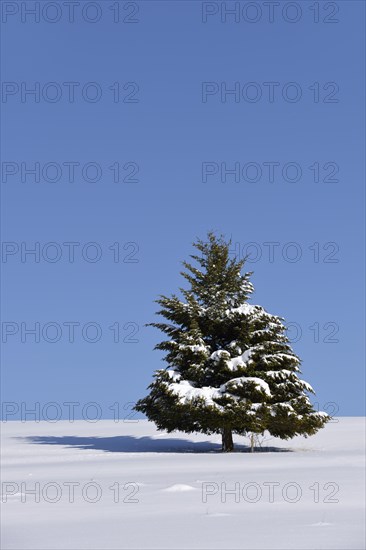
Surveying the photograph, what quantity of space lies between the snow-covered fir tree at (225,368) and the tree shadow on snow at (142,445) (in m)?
1.15

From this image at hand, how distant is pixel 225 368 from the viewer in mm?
29781

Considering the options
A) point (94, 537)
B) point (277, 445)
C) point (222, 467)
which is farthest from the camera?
point (277, 445)

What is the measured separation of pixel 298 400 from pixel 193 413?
4748 mm

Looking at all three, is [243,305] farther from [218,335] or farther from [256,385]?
[256,385]

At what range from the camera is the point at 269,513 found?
11352mm

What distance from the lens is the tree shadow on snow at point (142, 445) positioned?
31.2m

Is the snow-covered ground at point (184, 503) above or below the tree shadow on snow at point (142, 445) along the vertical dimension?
above

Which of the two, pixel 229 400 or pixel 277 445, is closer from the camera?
pixel 229 400

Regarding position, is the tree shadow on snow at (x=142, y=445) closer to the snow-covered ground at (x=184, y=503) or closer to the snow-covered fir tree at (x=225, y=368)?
the snow-covered fir tree at (x=225, y=368)

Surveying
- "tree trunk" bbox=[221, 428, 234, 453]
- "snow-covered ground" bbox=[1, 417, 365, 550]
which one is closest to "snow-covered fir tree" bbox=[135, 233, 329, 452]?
"tree trunk" bbox=[221, 428, 234, 453]

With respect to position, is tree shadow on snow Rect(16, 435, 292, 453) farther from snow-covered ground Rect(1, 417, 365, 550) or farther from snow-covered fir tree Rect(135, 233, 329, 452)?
snow-covered ground Rect(1, 417, 365, 550)

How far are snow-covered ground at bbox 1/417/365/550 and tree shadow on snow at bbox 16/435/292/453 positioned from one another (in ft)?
19.2

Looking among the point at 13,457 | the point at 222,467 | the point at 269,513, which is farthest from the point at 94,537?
the point at 13,457

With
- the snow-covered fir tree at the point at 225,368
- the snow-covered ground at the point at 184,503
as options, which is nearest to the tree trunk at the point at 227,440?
the snow-covered fir tree at the point at 225,368
